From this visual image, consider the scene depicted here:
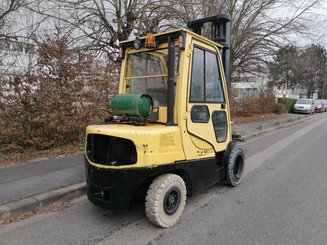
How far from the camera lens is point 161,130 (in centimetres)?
358

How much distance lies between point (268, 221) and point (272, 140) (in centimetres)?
811

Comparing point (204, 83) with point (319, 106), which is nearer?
point (204, 83)

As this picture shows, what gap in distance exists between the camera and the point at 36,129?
23.2ft

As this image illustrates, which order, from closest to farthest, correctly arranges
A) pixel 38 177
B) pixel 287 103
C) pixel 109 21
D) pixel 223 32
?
pixel 38 177 → pixel 223 32 → pixel 109 21 → pixel 287 103

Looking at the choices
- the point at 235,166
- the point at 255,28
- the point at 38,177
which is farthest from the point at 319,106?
the point at 38,177

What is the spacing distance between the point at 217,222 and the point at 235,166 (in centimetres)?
170

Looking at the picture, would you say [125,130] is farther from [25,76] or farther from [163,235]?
[25,76]

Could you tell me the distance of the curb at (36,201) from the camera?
3.99 m

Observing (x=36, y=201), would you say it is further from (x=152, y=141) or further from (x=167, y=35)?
(x=167, y=35)

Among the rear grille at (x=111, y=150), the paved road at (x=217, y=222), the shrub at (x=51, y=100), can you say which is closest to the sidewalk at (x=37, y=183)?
the paved road at (x=217, y=222)

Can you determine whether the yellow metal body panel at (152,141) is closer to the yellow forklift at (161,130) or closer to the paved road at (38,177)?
the yellow forklift at (161,130)

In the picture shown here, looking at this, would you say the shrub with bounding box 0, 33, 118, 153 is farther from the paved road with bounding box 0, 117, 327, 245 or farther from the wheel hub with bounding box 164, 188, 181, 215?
the wheel hub with bounding box 164, 188, 181, 215

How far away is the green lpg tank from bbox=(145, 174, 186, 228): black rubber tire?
0.89 meters

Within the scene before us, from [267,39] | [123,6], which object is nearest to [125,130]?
[123,6]
